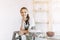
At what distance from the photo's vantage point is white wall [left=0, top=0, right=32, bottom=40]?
84.9 inches

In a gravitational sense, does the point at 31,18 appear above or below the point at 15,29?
above

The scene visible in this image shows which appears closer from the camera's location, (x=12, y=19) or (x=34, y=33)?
(x=34, y=33)

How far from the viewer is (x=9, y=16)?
2.18m

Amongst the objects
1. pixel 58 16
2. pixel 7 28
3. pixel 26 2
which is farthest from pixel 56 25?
pixel 7 28

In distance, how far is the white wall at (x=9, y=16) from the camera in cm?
216

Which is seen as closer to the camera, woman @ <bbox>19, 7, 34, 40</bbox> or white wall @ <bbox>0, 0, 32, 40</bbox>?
woman @ <bbox>19, 7, 34, 40</bbox>

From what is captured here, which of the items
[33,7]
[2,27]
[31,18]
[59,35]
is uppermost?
[33,7]

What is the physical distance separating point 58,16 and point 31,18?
0.42 m

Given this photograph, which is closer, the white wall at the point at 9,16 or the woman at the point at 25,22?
the woman at the point at 25,22

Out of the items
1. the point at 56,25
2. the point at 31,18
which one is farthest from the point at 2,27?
the point at 56,25

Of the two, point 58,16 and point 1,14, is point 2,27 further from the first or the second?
point 58,16

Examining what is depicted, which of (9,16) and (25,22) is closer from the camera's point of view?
(25,22)

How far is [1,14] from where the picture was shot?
2.18m

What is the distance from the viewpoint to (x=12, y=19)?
7.14ft
